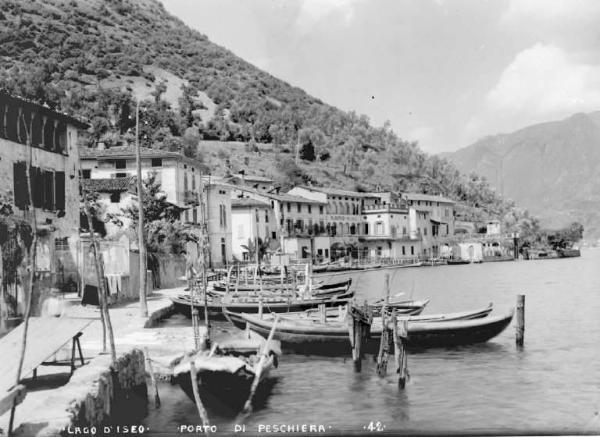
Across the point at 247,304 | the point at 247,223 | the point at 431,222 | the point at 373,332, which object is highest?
the point at 431,222

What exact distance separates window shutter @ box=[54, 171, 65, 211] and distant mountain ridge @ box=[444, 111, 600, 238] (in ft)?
33.2

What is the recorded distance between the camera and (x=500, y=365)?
16250mm

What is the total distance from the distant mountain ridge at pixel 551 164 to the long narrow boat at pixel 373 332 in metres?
4.55

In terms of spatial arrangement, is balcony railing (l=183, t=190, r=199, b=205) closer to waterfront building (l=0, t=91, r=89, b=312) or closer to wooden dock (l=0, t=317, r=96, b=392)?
waterfront building (l=0, t=91, r=89, b=312)

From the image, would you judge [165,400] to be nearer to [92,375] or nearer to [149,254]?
[92,375]

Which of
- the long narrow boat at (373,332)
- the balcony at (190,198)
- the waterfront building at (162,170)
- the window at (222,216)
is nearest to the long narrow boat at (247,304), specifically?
the long narrow boat at (373,332)

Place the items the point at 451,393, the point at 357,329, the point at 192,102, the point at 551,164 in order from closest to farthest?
the point at 451,393 < the point at 357,329 < the point at 551,164 < the point at 192,102

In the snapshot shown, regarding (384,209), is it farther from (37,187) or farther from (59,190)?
(37,187)

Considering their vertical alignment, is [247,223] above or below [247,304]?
above

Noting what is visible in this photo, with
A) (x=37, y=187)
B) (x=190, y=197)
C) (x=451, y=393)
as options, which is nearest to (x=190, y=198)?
(x=190, y=197)

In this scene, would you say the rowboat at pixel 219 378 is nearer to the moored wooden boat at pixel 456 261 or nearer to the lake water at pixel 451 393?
the lake water at pixel 451 393

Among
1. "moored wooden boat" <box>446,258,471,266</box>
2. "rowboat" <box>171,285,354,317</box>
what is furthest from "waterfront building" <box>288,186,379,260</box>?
"rowboat" <box>171,285,354,317</box>

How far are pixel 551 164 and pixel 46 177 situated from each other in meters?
39.8

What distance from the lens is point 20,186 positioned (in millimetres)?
13992
